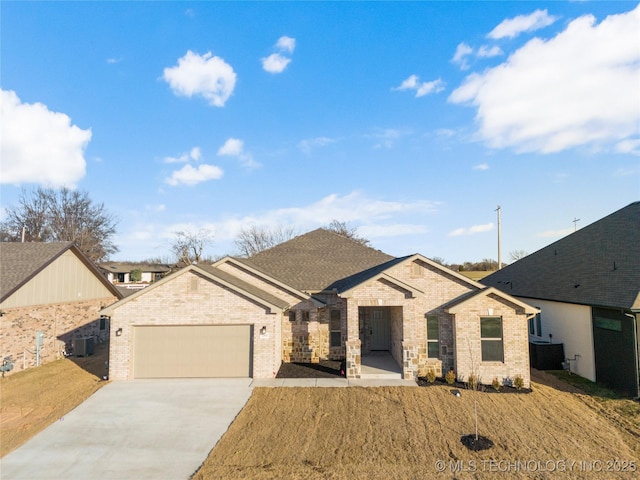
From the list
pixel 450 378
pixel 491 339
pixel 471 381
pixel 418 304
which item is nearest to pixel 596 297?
pixel 491 339

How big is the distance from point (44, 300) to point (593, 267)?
2664 cm

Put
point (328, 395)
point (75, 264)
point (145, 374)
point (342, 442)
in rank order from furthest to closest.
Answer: point (75, 264), point (145, 374), point (328, 395), point (342, 442)

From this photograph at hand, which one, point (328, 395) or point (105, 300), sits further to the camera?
point (105, 300)

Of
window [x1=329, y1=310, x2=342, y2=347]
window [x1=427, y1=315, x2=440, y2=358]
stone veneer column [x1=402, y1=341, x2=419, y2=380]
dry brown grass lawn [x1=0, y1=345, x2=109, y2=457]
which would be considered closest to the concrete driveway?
dry brown grass lawn [x1=0, y1=345, x2=109, y2=457]

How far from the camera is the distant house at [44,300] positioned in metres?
16.2

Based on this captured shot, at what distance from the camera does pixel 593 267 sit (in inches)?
624

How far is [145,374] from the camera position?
14.2 metres

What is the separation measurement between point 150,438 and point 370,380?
7894mm

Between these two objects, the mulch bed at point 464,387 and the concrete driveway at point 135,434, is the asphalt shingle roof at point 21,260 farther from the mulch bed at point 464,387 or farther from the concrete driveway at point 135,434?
the mulch bed at point 464,387

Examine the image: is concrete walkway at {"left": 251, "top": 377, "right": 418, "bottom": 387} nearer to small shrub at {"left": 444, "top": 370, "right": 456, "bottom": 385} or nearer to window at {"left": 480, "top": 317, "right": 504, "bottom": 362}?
small shrub at {"left": 444, "top": 370, "right": 456, "bottom": 385}

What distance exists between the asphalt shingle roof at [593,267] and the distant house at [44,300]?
24980mm

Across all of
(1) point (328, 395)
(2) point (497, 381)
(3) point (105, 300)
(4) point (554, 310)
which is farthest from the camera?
(3) point (105, 300)

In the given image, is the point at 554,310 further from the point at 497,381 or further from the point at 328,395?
the point at 328,395

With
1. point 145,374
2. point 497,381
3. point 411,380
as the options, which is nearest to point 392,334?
point 411,380
